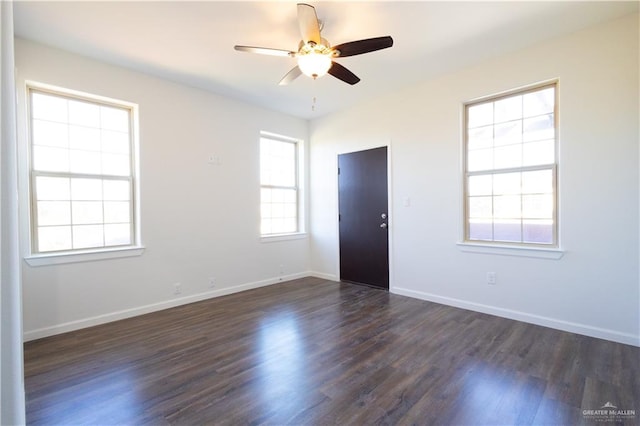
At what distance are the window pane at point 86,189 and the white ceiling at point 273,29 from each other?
4.19 ft

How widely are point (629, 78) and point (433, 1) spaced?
72.1 inches

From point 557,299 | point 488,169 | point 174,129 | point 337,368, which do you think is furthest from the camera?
point 174,129

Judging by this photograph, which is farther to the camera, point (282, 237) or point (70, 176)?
point (282, 237)

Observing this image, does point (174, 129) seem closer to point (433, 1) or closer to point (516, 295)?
point (433, 1)

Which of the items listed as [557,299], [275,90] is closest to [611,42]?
[557,299]

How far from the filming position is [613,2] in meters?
2.33

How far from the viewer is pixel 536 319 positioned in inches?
117

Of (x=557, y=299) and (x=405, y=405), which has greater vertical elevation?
(x=557, y=299)

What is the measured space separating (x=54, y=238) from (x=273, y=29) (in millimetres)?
2929

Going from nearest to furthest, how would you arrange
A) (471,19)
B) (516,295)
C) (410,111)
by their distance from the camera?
(471,19), (516,295), (410,111)

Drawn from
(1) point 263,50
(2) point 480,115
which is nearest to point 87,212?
(1) point 263,50

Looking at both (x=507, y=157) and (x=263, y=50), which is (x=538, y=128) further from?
(x=263, y=50)

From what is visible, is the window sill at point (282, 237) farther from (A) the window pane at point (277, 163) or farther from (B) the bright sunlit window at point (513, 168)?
(B) the bright sunlit window at point (513, 168)

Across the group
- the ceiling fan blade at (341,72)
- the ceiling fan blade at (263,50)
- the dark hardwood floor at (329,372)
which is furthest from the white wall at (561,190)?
the ceiling fan blade at (263,50)
